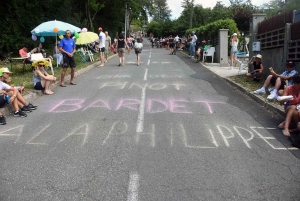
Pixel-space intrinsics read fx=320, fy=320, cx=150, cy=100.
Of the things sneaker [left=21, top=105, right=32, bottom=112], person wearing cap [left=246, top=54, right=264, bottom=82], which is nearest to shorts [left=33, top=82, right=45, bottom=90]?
Answer: sneaker [left=21, top=105, right=32, bottom=112]

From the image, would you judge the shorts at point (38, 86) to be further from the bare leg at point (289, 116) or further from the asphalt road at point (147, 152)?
the bare leg at point (289, 116)

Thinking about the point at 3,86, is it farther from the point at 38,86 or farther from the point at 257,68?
the point at 257,68

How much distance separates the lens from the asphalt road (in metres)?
3.83

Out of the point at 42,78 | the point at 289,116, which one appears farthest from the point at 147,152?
the point at 42,78

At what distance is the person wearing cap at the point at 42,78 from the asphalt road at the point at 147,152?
812 mm

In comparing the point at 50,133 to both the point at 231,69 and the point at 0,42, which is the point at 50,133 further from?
the point at 0,42

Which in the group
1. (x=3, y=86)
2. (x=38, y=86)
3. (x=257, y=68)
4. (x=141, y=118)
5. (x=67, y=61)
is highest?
(x=67, y=61)

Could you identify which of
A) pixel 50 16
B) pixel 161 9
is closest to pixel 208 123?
pixel 50 16

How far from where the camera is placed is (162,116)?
718 centimetres

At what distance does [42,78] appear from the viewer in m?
9.55

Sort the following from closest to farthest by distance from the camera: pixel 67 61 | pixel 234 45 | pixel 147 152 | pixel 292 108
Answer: pixel 147 152 < pixel 292 108 < pixel 67 61 < pixel 234 45

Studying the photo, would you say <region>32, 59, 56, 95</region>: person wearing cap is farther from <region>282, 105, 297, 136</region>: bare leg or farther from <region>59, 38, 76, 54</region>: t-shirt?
<region>282, 105, 297, 136</region>: bare leg

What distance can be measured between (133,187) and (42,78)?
261 inches

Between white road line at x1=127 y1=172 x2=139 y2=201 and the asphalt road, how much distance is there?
11 mm
